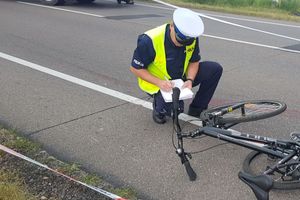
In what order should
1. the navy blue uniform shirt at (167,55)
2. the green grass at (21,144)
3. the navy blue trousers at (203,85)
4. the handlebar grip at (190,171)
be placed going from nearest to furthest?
the handlebar grip at (190,171), the green grass at (21,144), the navy blue uniform shirt at (167,55), the navy blue trousers at (203,85)

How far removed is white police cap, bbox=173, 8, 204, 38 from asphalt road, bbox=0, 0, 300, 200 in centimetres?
106

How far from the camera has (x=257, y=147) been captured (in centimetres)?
330

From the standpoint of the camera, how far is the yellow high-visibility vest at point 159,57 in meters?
4.19

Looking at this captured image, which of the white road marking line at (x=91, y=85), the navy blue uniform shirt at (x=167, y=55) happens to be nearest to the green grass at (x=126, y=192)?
the navy blue uniform shirt at (x=167, y=55)

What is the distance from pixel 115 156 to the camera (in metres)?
3.90

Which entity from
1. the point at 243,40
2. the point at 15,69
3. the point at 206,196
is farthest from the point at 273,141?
the point at 243,40

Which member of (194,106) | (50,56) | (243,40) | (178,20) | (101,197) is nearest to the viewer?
(101,197)

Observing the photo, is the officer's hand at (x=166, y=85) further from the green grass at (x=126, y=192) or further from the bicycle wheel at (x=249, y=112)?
the green grass at (x=126, y=192)

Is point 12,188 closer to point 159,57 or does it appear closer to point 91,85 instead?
point 159,57

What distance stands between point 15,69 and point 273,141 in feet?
14.1

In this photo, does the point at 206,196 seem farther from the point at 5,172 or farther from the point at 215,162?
the point at 5,172

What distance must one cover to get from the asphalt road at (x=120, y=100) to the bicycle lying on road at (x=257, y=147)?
15cm

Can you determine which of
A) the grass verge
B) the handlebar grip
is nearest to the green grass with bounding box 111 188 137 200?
the grass verge

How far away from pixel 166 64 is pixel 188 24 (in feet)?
2.07
